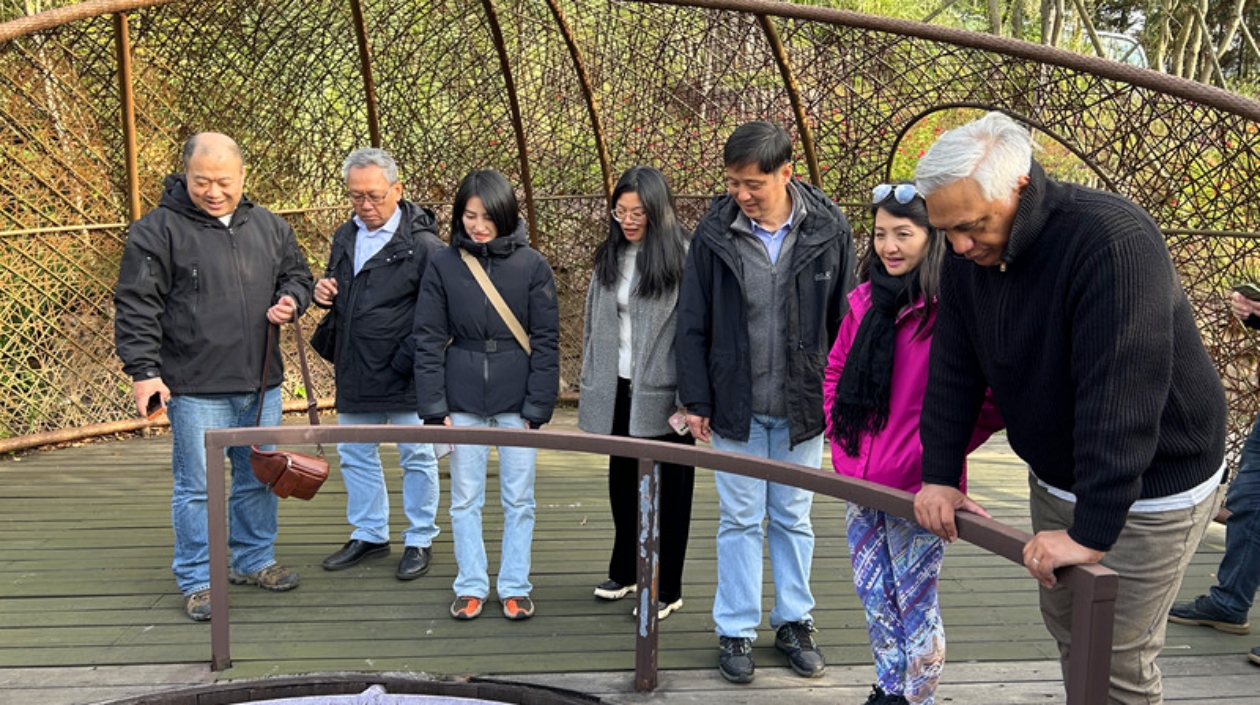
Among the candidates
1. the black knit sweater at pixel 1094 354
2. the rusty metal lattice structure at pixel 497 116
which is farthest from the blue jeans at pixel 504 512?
the rusty metal lattice structure at pixel 497 116

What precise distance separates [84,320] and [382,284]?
2804mm

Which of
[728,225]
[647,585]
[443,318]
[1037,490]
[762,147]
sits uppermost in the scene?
[762,147]

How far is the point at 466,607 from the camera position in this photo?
3.46 metres

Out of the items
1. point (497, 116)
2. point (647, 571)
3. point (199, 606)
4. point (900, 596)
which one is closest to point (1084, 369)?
point (900, 596)

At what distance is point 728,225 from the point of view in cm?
303

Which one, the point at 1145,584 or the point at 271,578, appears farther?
the point at 271,578

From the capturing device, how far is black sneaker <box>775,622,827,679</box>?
304 cm

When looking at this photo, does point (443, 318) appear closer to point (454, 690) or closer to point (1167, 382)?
point (454, 690)

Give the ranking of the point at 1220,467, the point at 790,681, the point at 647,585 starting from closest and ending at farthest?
1. the point at 1220,467
2. the point at 647,585
3. the point at 790,681

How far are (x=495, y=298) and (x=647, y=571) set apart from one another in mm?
1105

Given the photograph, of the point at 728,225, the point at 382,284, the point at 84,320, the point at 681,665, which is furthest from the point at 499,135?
the point at 681,665

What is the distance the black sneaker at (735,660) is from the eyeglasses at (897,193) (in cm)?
130

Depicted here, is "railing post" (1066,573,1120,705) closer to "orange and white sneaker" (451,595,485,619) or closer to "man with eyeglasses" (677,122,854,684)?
"man with eyeglasses" (677,122,854,684)

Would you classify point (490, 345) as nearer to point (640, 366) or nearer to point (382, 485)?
point (640, 366)
